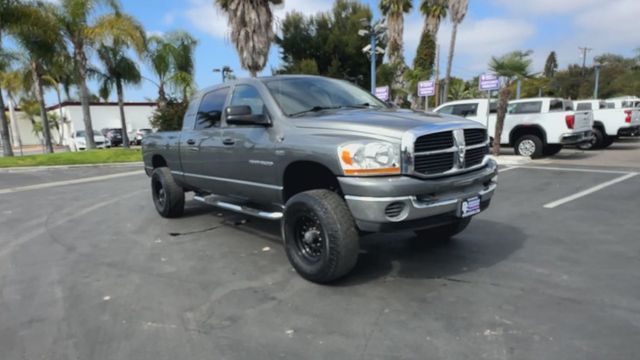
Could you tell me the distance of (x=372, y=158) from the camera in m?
3.62

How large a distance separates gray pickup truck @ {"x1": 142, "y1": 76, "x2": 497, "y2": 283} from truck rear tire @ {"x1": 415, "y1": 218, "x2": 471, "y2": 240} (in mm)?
15

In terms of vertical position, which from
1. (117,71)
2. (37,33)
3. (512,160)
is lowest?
(512,160)

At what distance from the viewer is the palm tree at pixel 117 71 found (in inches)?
889

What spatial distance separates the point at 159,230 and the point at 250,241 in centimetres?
159

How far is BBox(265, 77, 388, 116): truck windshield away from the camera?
15.2ft

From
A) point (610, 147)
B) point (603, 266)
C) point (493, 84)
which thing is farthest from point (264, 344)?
point (610, 147)

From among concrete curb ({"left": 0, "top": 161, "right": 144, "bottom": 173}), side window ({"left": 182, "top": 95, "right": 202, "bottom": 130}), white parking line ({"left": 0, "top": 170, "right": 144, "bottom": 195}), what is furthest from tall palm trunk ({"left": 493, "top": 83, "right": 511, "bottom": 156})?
concrete curb ({"left": 0, "top": 161, "right": 144, "bottom": 173})

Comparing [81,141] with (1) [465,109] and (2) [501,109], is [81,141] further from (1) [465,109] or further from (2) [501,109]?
(2) [501,109]

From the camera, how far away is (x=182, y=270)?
459cm

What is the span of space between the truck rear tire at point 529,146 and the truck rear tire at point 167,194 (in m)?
11.5

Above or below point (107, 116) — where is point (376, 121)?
below

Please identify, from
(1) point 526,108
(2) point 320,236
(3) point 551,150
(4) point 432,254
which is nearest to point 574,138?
(3) point 551,150

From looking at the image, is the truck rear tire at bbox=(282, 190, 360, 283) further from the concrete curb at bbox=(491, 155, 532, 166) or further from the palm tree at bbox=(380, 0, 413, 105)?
the palm tree at bbox=(380, 0, 413, 105)

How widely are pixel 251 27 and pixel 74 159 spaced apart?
920 cm
